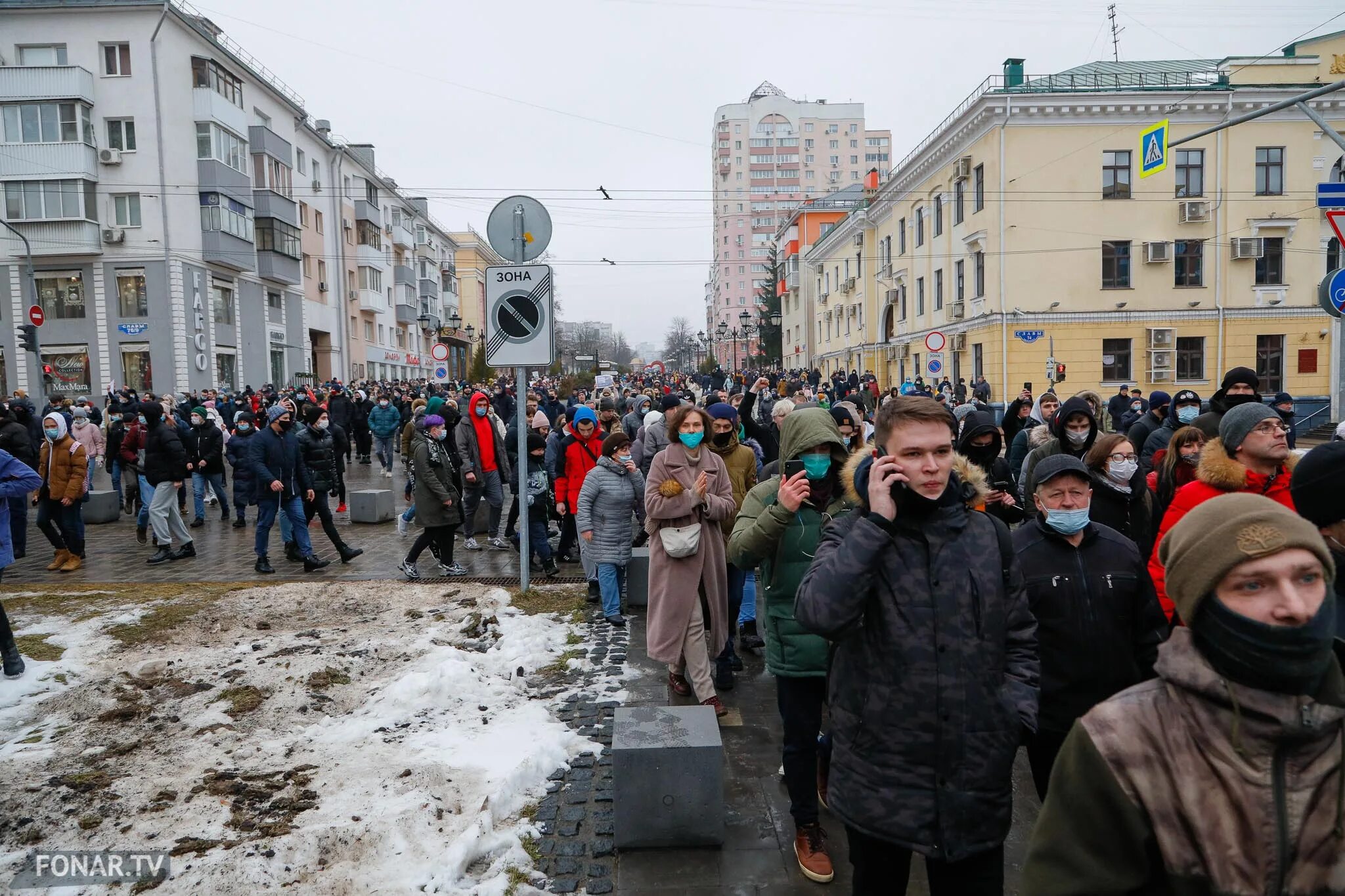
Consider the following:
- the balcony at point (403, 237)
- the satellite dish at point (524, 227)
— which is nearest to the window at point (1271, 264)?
the satellite dish at point (524, 227)

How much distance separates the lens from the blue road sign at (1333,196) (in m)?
9.12

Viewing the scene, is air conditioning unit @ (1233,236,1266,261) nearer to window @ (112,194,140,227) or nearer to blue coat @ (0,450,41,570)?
blue coat @ (0,450,41,570)

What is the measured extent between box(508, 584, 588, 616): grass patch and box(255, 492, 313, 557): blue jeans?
326cm

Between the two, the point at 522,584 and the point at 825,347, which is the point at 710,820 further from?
the point at 825,347

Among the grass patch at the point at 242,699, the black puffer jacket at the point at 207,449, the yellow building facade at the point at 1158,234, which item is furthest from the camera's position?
the yellow building facade at the point at 1158,234

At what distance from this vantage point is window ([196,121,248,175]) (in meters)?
35.4

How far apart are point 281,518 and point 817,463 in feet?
29.2

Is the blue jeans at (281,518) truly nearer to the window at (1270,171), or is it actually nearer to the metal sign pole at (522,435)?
the metal sign pole at (522,435)

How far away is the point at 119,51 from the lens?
34312 millimetres

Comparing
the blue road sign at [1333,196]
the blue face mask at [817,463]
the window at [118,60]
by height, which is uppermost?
the window at [118,60]

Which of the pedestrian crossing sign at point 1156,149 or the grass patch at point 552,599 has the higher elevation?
the pedestrian crossing sign at point 1156,149

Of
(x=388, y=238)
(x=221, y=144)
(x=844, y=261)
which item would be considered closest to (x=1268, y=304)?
(x=844, y=261)

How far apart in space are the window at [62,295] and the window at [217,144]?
24.1ft

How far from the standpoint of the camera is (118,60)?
34375mm
